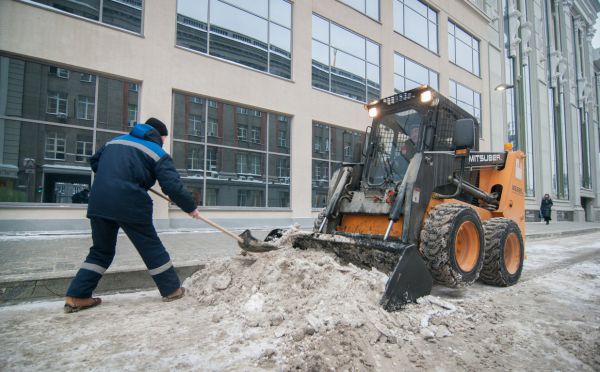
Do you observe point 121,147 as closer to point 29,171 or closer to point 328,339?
point 328,339

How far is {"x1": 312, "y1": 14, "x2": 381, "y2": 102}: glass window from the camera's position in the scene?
12453 millimetres

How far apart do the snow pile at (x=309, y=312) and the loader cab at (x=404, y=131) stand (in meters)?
1.61

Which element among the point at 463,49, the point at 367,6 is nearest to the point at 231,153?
the point at 367,6

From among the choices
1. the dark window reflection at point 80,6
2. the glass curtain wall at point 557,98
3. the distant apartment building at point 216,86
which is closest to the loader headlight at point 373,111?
the distant apartment building at point 216,86

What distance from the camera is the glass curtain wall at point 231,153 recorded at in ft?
31.1

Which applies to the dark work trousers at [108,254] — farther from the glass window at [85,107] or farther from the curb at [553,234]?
the curb at [553,234]

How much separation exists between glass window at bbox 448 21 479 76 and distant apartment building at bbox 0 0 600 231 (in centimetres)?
11

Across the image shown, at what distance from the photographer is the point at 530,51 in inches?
961

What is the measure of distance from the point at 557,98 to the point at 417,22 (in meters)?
19.5

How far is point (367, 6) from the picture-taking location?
1413 cm

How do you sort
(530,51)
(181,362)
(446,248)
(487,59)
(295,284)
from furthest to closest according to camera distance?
(530,51)
(487,59)
(446,248)
(295,284)
(181,362)

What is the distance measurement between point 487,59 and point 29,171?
2328cm

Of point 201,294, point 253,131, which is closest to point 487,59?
point 253,131

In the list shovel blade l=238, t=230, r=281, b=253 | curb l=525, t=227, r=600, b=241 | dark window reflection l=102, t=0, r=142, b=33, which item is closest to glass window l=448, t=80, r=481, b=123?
curb l=525, t=227, r=600, b=241
